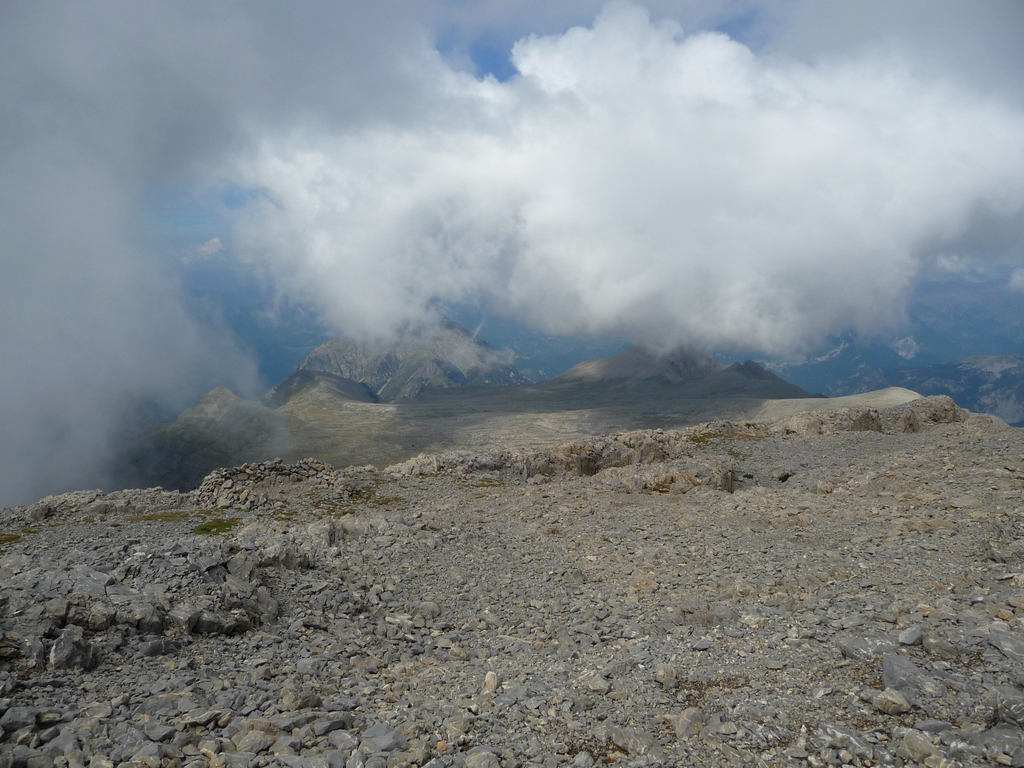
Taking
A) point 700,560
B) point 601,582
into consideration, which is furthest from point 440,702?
point 700,560

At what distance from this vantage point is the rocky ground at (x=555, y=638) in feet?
35.4

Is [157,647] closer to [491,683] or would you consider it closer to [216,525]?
[491,683]

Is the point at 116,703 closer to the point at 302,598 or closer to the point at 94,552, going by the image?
the point at 302,598

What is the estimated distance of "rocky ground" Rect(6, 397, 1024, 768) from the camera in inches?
425

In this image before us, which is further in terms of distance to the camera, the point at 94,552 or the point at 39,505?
the point at 39,505

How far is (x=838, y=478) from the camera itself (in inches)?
1569

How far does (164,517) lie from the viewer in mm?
46188

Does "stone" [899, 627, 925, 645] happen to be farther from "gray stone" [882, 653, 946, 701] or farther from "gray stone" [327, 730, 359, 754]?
"gray stone" [327, 730, 359, 754]

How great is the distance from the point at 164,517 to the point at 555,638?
1592 inches

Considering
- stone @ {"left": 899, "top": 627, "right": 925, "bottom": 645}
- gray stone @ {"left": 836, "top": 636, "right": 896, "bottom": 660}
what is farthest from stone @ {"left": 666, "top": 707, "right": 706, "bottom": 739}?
stone @ {"left": 899, "top": 627, "right": 925, "bottom": 645}

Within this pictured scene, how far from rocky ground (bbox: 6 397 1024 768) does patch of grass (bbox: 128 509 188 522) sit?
30.8ft

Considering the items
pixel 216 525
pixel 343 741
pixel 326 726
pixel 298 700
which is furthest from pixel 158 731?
pixel 216 525

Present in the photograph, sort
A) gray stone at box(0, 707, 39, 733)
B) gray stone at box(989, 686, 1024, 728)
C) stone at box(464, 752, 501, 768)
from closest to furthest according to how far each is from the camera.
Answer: gray stone at box(989, 686, 1024, 728) < stone at box(464, 752, 501, 768) < gray stone at box(0, 707, 39, 733)

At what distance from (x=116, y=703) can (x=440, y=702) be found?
714cm
